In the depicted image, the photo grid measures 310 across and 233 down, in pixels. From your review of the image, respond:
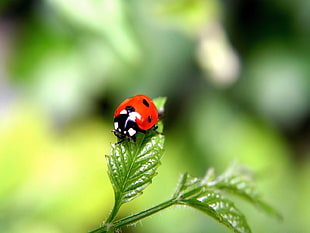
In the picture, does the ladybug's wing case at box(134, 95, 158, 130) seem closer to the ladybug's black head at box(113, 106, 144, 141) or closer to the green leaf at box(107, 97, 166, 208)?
the ladybug's black head at box(113, 106, 144, 141)

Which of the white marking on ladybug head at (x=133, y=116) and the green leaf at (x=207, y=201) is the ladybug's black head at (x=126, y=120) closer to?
the white marking on ladybug head at (x=133, y=116)

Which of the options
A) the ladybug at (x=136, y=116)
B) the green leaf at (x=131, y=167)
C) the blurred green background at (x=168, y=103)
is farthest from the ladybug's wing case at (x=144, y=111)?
the blurred green background at (x=168, y=103)

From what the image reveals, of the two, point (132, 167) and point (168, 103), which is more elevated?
point (168, 103)

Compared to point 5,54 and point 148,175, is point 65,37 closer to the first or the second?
point 5,54

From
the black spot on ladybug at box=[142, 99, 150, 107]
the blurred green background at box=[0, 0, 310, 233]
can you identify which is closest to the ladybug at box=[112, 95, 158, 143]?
the black spot on ladybug at box=[142, 99, 150, 107]

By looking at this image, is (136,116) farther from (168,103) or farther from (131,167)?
(168,103)

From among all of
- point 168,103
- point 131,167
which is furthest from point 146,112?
point 168,103
